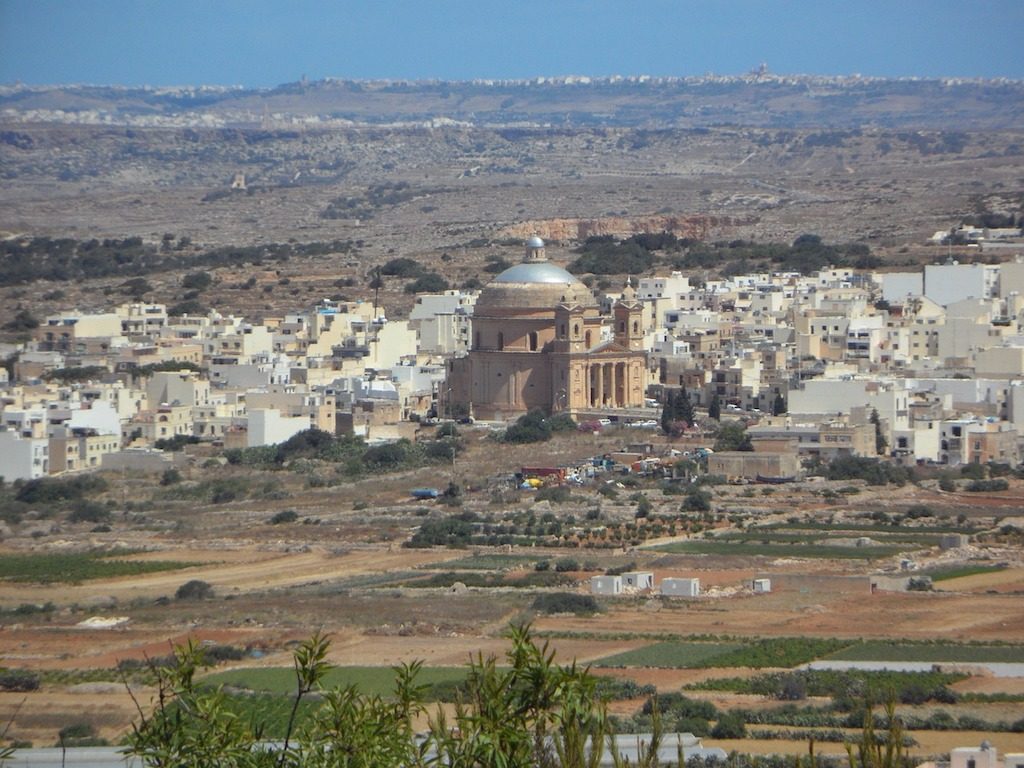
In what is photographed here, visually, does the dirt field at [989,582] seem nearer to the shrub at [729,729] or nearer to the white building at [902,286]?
the shrub at [729,729]

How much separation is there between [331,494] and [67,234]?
212 ft

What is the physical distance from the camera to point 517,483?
39594 millimetres

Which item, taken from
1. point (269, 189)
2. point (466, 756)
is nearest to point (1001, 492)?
point (466, 756)

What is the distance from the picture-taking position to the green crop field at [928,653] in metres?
25.4

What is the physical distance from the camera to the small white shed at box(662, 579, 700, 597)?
97.7ft

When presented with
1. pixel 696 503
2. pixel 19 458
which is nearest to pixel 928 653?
pixel 696 503

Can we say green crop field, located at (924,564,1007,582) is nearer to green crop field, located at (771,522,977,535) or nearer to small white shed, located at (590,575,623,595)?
green crop field, located at (771,522,977,535)

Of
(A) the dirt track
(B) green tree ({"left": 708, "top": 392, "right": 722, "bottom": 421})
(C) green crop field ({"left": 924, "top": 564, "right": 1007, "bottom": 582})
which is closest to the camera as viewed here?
(A) the dirt track

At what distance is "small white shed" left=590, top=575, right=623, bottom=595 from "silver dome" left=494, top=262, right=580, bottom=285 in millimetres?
18079

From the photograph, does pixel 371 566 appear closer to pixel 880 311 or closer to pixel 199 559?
pixel 199 559

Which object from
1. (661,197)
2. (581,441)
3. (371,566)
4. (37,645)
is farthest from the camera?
(661,197)

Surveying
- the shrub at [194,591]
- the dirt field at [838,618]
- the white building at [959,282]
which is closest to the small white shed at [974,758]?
the dirt field at [838,618]

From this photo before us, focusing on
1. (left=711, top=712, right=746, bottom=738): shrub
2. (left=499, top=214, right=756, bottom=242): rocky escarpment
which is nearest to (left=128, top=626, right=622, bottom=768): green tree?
(left=711, top=712, right=746, bottom=738): shrub

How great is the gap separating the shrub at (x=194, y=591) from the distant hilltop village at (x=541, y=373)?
1131 cm
